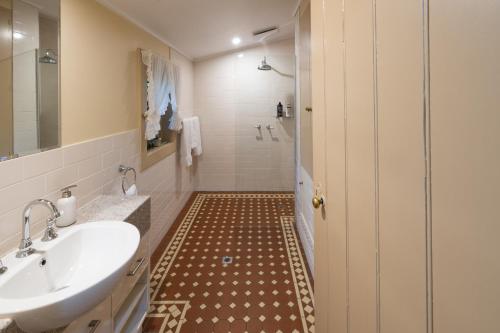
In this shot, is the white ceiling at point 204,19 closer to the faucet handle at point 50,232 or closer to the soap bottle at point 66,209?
the soap bottle at point 66,209

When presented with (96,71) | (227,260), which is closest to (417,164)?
(96,71)

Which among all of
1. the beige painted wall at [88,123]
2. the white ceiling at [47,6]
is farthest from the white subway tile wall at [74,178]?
the white ceiling at [47,6]

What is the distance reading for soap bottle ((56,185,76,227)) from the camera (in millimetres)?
1344

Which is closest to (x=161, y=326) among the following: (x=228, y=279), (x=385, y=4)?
(x=228, y=279)

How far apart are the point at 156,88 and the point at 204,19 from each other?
831mm

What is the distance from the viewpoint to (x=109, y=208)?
1621mm

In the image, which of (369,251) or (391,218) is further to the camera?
(369,251)

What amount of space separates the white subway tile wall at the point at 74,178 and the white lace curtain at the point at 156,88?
0.22 meters

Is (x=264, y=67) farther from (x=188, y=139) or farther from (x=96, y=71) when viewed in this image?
(x=96, y=71)

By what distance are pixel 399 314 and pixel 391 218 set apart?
21cm

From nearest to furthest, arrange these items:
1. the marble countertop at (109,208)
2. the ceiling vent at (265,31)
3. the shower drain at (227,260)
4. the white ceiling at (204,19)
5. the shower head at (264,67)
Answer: the marble countertop at (109,208) → the white ceiling at (204,19) → the shower drain at (227,260) → the ceiling vent at (265,31) → the shower head at (264,67)

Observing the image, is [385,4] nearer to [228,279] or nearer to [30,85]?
[30,85]

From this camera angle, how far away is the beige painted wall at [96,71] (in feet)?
5.10

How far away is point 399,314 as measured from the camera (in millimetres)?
631
